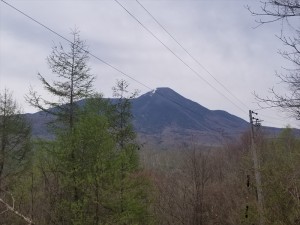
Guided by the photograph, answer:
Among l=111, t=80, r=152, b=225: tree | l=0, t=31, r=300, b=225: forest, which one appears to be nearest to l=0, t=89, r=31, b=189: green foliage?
l=0, t=31, r=300, b=225: forest

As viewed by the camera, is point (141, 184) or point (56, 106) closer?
point (56, 106)

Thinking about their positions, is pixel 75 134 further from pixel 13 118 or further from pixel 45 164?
pixel 13 118

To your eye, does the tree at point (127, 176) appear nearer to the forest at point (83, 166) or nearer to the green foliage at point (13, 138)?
the forest at point (83, 166)

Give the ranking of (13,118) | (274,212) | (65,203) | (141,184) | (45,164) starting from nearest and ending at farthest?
(274,212), (65,203), (45,164), (141,184), (13,118)

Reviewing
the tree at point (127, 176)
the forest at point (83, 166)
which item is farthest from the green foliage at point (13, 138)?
the tree at point (127, 176)

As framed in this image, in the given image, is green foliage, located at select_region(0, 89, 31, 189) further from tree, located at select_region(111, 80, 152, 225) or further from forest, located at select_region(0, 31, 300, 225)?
tree, located at select_region(111, 80, 152, 225)

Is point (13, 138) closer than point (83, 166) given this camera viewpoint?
No

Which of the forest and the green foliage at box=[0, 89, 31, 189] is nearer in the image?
the forest

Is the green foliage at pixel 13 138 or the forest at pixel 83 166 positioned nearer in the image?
the forest at pixel 83 166

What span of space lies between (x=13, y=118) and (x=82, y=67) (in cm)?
666

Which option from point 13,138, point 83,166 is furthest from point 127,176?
point 13,138

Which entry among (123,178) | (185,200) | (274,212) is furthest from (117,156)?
(274,212)

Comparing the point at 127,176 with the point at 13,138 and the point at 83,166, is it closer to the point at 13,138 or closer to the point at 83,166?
the point at 83,166

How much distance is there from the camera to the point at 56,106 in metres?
19.5
